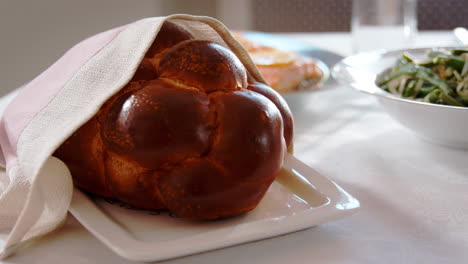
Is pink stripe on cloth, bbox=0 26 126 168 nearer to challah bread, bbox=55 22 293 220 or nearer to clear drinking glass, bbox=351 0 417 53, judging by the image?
challah bread, bbox=55 22 293 220

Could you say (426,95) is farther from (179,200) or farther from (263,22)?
(263,22)

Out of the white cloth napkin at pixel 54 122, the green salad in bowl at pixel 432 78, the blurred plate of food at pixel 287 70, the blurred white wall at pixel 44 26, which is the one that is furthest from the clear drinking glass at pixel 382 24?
the blurred white wall at pixel 44 26

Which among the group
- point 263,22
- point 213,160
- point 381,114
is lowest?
point 263,22

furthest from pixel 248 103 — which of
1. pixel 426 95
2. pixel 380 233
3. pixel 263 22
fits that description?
pixel 263 22

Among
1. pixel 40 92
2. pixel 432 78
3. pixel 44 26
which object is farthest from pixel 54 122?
pixel 44 26

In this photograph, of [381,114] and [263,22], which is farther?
[263,22]

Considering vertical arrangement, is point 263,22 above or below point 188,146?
below

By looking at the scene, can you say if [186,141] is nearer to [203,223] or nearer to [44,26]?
[203,223]

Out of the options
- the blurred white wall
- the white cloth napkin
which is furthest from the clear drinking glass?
the blurred white wall
